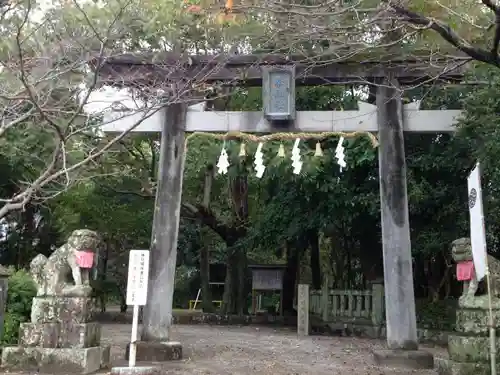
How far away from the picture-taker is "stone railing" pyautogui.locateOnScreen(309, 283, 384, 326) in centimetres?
1375

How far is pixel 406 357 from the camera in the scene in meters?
7.80

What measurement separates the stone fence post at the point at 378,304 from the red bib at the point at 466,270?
6754mm

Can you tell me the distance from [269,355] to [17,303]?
14.8 ft

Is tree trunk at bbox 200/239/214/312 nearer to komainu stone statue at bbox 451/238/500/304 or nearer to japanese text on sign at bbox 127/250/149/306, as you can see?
japanese text on sign at bbox 127/250/149/306

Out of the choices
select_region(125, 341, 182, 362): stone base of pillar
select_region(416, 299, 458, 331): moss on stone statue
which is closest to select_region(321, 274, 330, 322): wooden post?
select_region(416, 299, 458, 331): moss on stone statue

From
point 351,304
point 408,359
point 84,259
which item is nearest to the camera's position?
point 84,259

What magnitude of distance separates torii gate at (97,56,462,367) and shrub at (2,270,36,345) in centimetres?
231

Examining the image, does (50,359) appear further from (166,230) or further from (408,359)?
(408,359)

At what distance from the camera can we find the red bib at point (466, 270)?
22.8 ft

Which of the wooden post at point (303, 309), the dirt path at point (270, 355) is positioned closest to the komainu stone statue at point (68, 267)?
the dirt path at point (270, 355)

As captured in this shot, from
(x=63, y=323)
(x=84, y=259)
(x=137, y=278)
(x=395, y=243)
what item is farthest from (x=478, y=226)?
(x=63, y=323)

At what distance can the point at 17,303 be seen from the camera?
9.28 metres

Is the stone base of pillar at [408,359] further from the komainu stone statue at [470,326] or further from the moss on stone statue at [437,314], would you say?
the moss on stone statue at [437,314]

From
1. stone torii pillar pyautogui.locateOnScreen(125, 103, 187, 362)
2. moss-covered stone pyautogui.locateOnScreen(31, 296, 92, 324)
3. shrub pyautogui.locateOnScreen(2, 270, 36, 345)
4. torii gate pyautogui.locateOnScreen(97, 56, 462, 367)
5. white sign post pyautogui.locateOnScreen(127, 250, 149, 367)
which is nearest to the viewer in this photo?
white sign post pyautogui.locateOnScreen(127, 250, 149, 367)
